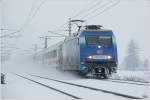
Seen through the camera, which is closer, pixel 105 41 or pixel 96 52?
pixel 96 52

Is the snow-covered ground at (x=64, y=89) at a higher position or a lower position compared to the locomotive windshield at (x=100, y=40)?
lower

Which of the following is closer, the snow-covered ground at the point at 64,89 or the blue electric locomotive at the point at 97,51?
the snow-covered ground at the point at 64,89

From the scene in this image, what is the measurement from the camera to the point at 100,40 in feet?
77.0

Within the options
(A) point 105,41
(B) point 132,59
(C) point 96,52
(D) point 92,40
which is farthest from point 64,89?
(B) point 132,59

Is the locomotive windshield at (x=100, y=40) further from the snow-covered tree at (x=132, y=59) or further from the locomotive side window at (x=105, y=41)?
the snow-covered tree at (x=132, y=59)

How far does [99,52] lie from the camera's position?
23.2 metres

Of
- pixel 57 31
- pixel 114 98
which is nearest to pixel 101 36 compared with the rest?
pixel 114 98

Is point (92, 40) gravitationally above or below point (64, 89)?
above

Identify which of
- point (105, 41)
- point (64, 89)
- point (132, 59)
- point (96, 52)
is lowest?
point (64, 89)

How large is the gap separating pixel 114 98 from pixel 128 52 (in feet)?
182

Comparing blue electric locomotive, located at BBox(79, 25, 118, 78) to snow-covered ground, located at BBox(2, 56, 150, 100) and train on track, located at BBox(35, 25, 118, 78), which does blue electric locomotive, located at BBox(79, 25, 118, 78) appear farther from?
snow-covered ground, located at BBox(2, 56, 150, 100)

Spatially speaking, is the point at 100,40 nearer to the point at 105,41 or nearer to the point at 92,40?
the point at 105,41

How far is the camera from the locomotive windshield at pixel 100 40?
23438mm

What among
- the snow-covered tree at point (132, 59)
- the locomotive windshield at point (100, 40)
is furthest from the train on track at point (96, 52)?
the snow-covered tree at point (132, 59)
